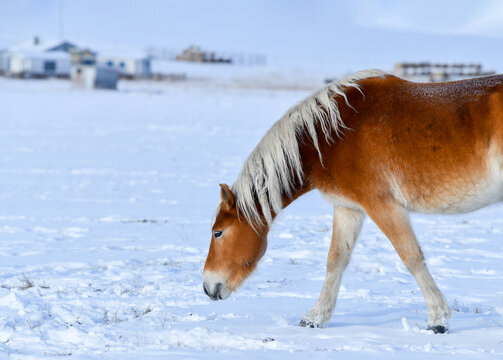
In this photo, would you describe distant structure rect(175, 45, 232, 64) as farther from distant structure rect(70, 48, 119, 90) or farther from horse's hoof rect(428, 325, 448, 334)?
horse's hoof rect(428, 325, 448, 334)

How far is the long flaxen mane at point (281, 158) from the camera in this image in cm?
483

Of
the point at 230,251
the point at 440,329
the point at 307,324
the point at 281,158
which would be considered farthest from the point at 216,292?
the point at 440,329

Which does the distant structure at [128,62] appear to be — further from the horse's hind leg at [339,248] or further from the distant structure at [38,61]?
the horse's hind leg at [339,248]

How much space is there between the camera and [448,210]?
15.2ft

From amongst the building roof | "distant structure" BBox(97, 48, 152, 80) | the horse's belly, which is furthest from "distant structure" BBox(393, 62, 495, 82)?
the building roof

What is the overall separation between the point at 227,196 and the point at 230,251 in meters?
0.44

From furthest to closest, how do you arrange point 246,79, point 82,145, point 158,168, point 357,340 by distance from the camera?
point 246,79 → point 82,145 → point 158,168 → point 357,340

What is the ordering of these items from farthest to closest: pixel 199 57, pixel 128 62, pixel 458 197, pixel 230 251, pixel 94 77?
pixel 199 57 < pixel 128 62 < pixel 94 77 < pixel 230 251 < pixel 458 197

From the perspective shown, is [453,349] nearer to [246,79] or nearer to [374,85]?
[374,85]

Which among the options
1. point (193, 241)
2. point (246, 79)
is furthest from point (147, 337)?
point (246, 79)

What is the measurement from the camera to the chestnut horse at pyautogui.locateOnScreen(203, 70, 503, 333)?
14.6ft

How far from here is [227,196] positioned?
4879 millimetres

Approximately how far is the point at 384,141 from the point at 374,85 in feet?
1.74

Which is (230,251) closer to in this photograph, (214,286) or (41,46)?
(214,286)
